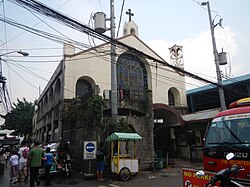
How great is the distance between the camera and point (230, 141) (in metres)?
5.91

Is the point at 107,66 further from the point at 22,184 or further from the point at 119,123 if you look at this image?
the point at 22,184

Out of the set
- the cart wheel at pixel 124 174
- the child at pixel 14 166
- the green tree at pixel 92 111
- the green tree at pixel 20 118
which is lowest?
the cart wheel at pixel 124 174

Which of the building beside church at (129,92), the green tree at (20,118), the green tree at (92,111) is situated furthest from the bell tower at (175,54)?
the green tree at (20,118)

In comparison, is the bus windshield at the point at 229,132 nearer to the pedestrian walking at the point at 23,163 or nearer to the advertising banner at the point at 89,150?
the advertising banner at the point at 89,150

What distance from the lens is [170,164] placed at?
15492 mm

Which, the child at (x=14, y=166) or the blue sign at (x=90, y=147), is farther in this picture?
the blue sign at (x=90, y=147)

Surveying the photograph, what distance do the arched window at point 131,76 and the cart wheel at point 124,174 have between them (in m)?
8.54

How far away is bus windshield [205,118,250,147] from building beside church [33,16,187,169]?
18.6 ft

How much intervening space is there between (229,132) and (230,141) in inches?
13.6

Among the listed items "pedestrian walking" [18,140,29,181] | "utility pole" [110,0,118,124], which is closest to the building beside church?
"utility pole" [110,0,118,124]

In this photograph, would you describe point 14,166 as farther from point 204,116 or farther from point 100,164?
point 204,116

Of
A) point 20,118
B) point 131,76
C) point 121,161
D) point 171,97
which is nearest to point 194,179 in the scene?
point 121,161

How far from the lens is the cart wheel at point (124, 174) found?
10116mm

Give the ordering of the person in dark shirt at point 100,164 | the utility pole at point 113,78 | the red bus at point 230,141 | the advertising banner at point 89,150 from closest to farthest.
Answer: the red bus at point 230,141 < the person in dark shirt at point 100,164 < the advertising banner at point 89,150 < the utility pole at point 113,78
